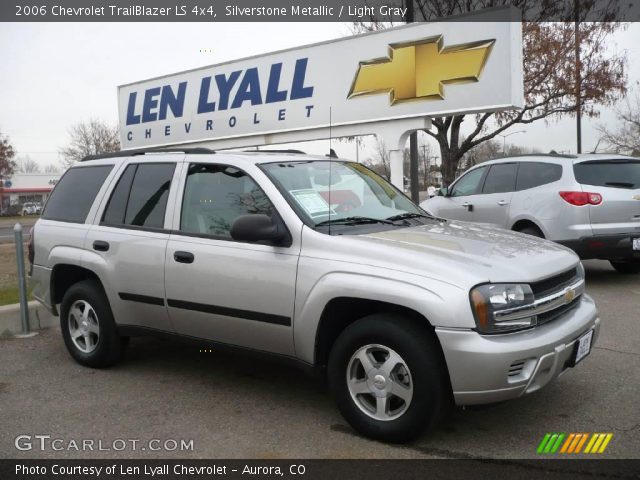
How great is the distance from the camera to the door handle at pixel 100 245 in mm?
4801

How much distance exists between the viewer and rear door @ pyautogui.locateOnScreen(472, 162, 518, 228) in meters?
8.59

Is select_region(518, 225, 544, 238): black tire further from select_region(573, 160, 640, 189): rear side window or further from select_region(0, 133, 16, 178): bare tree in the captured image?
select_region(0, 133, 16, 178): bare tree

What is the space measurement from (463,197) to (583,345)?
5885 millimetres

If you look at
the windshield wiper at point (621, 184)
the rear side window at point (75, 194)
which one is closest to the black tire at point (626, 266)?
the windshield wiper at point (621, 184)

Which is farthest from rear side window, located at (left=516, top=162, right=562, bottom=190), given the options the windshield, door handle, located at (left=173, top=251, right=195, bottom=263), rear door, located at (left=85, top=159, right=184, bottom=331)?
door handle, located at (left=173, top=251, right=195, bottom=263)

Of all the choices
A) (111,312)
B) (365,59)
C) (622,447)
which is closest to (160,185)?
(111,312)

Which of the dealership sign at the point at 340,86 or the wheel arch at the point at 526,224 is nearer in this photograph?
the wheel arch at the point at 526,224

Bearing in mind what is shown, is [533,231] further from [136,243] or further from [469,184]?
[136,243]

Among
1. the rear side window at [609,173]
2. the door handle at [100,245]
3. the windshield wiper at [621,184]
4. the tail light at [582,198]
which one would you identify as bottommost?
the door handle at [100,245]

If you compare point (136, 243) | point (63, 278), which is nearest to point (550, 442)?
point (136, 243)

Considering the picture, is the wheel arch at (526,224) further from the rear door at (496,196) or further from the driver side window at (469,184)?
the driver side window at (469,184)

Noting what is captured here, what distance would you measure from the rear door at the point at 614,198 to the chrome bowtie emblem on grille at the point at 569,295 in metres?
4.24

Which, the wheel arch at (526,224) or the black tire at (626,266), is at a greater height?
the wheel arch at (526,224)

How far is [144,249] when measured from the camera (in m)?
4.52
